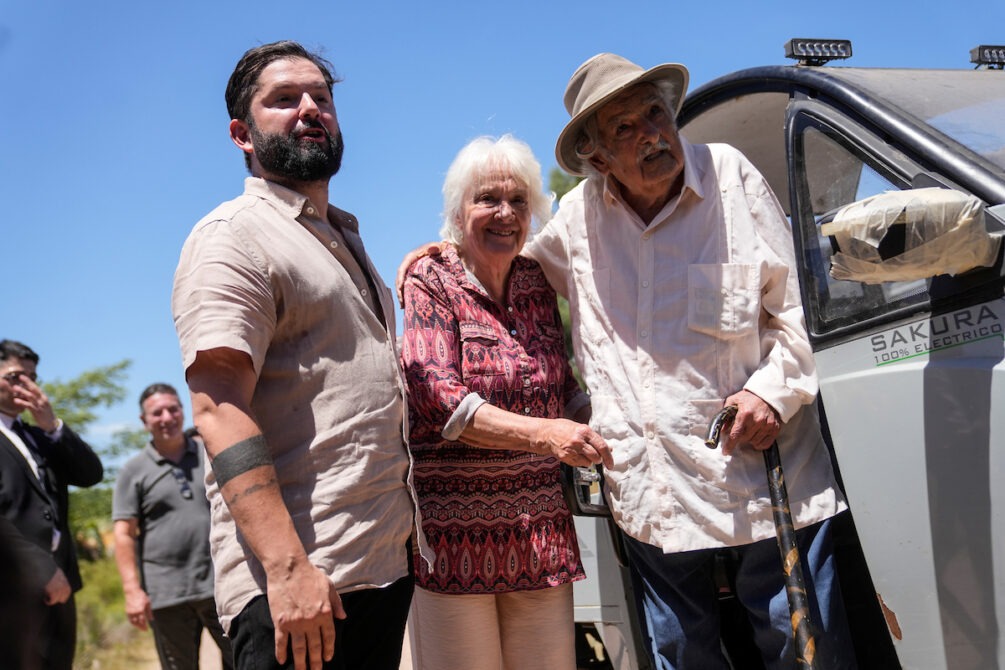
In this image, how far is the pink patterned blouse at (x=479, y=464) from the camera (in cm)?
288

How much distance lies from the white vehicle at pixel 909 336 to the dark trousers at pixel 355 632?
1099 millimetres

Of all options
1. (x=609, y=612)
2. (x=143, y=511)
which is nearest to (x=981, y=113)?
(x=609, y=612)

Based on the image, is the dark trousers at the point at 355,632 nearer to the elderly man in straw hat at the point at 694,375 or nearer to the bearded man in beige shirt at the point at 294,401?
the bearded man in beige shirt at the point at 294,401

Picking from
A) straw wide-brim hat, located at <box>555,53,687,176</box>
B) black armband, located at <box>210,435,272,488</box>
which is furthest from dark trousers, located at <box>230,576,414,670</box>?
straw wide-brim hat, located at <box>555,53,687,176</box>

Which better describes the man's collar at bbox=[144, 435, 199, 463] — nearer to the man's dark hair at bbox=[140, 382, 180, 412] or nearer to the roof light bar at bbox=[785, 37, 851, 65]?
the man's dark hair at bbox=[140, 382, 180, 412]

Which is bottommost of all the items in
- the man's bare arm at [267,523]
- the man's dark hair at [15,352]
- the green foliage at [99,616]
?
the green foliage at [99,616]

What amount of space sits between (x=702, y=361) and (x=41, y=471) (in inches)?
151

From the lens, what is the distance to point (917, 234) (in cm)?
216

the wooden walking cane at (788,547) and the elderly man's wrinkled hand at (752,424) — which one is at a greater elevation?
the elderly man's wrinkled hand at (752,424)

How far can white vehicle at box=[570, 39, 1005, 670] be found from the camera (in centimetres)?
216

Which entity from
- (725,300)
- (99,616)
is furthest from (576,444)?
(99,616)

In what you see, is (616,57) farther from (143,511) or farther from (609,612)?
(143,511)

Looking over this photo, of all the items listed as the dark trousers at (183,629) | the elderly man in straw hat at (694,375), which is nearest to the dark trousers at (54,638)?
the elderly man in straw hat at (694,375)

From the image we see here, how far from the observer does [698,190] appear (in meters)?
2.78
